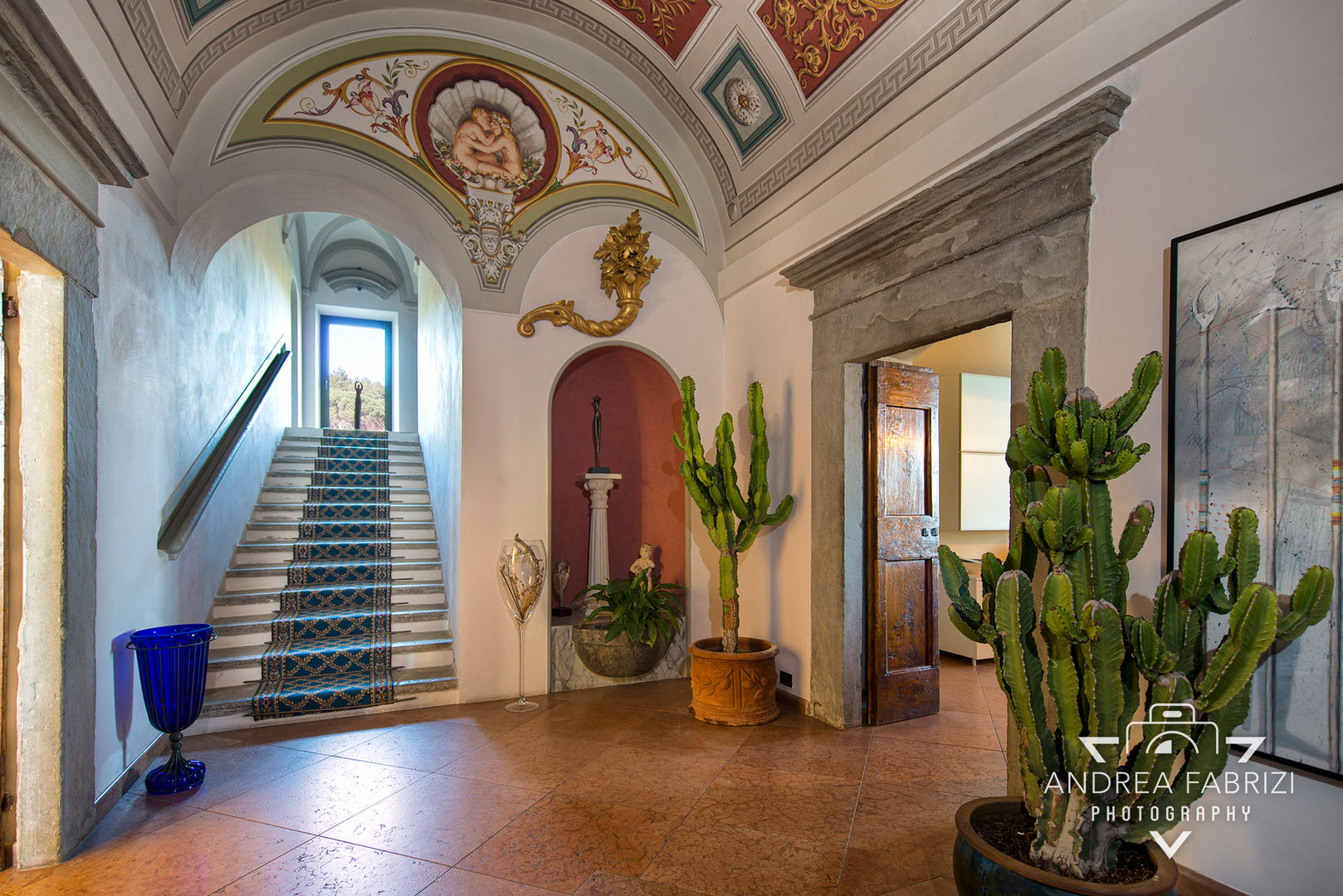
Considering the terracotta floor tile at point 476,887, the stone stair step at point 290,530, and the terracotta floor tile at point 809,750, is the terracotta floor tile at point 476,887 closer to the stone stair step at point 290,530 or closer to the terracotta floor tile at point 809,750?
the terracotta floor tile at point 809,750

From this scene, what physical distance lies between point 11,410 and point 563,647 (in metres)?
3.22

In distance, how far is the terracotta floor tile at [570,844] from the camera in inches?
100

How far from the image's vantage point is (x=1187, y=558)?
5.91 feet

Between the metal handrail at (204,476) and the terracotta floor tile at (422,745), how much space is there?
1449 mm

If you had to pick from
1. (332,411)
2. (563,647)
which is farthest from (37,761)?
(332,411)

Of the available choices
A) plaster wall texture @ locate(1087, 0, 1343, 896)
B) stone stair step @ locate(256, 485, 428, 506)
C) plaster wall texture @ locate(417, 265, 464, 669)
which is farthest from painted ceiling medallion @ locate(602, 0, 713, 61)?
stone stair step @ locate(256, 485, 428, 506)

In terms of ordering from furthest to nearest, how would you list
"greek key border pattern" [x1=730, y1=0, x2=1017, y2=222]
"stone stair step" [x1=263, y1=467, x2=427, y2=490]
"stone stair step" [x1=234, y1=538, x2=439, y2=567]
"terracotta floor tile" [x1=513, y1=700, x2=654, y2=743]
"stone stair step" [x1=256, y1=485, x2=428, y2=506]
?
"stone stair step" [x1=263, y1=467, x2=427, y2=490] < "stone stair step" [x1=256, y1=485, x2=428, y2=506] < "stone stair step" [x1=234, y1=538, x2=439, y2=567] < "terracotta floor tile" [x1=513, y1=700, x2=654, y2=743] < "greek key border pattern" [x1=730, y1=0, x2=1017, y2=222]

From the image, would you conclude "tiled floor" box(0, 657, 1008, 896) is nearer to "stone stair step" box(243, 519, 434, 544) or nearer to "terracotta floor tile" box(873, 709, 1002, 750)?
"terracotta floor tile" box(873, 709, 1002, 750)

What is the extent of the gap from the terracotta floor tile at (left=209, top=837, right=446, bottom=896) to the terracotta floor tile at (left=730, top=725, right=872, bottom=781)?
1615mm

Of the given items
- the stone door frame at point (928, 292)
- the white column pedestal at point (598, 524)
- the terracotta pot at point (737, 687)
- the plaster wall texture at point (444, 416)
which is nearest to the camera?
the stone door frame at point (928, 292)

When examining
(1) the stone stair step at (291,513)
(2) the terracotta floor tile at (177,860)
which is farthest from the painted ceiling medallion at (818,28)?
(1) the stone stair step at (291,513)

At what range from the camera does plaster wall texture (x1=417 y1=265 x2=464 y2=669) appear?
485cm

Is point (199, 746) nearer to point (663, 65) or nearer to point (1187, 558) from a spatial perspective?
point (1187, 558)

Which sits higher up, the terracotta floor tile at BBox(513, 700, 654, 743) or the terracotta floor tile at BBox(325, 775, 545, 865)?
the terracotta floor tile at BBox(325, 775, 545, 865)
